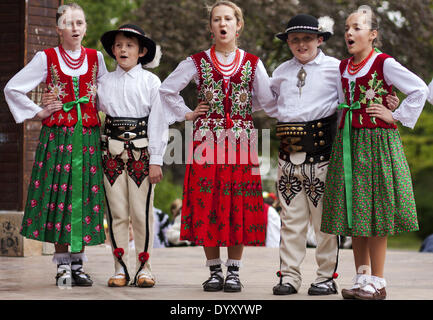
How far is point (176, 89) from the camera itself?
17.3ft

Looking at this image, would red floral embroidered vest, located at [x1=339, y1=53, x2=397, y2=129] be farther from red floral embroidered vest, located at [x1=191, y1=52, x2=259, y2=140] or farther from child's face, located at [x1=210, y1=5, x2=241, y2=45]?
child's face, located at [x1=210, y1=5, x2=241, y2=45]

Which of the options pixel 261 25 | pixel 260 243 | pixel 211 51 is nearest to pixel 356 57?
pixel 211 51

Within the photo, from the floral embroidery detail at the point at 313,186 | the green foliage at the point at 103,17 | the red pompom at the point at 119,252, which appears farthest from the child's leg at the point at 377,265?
the green foliage at the point at 103,17

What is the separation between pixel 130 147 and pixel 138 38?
84 centimetres

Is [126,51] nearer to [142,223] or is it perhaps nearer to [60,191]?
[60,191]

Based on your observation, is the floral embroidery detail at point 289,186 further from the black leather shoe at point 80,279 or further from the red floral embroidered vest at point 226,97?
the black leather shoe at point 80,279

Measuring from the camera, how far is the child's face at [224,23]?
5055 mm

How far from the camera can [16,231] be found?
758 centimetres

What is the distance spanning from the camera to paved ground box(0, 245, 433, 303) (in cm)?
482

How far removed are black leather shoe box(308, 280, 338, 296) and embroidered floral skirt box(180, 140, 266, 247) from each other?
513 millimetres

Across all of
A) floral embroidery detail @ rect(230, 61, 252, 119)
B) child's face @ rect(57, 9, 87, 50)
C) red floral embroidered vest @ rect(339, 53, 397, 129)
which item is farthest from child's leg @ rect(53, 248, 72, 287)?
red floral embroidered vest @ rect(339, 53, 397, 129)

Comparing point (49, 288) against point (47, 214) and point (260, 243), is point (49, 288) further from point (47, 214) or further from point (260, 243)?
point (260, 243)

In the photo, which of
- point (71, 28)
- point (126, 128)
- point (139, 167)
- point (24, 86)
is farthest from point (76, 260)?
point (71, 28)

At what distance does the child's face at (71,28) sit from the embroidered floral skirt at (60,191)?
63 cm
